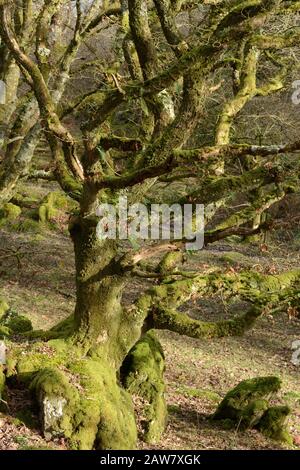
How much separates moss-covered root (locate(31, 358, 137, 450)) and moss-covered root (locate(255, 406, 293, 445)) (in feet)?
8.64

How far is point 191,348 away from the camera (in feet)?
44.0

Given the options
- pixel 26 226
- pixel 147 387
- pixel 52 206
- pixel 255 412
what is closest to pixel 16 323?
pixel 147 387

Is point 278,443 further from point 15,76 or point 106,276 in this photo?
point 15,76

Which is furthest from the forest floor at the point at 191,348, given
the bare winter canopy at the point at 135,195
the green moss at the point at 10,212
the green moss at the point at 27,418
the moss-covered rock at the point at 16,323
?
the moss-covered rock at the point at 16,323

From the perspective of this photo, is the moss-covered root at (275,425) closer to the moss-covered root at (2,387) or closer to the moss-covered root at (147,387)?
the moss-covered root at (147,387)

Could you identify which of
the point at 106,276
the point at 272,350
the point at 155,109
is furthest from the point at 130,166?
the point at 272,350

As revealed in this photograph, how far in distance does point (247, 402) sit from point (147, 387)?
1.84m

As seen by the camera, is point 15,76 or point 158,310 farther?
point 15,76

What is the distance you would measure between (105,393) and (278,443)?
3.20m

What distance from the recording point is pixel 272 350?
1391 centimetres

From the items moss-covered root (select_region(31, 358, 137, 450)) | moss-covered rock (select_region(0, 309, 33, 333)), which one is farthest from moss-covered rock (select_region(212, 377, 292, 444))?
moss-covered rock (select_region(0, 309, 33, 333))

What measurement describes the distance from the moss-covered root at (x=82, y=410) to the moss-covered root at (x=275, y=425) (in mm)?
2634

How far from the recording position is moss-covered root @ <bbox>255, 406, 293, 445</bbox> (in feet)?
28.7

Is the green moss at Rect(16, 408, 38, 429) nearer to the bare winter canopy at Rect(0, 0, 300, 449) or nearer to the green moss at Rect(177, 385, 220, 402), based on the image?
the bare winter canopy at Rect(0, 0, 300, 449)
